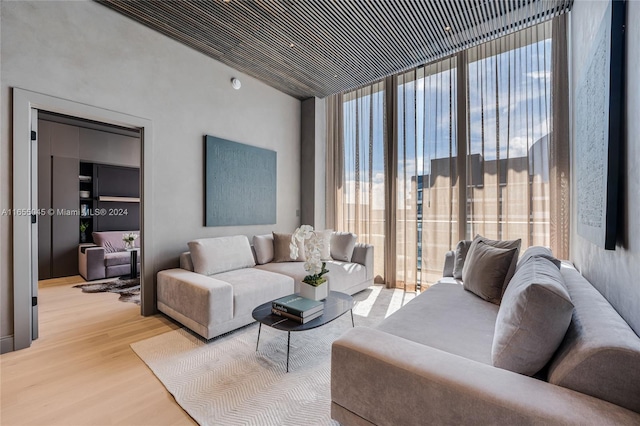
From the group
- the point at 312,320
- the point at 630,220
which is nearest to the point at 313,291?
the point at 312,320

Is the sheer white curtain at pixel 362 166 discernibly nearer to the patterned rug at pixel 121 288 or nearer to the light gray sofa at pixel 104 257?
the patterned rug at pixel 121 288

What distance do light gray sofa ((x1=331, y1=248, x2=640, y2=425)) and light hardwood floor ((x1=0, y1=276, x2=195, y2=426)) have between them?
40.8 inches

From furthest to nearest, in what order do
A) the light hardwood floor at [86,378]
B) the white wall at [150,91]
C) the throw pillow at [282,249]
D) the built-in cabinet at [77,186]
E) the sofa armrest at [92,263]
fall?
the built-in cabinet at [77,186]
the sofa armrest at [92,263]
the throw pillow at [282,249]
the white wall at [150,91]
the light hardwood floor at [86,378]

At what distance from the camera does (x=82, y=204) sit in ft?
17.2

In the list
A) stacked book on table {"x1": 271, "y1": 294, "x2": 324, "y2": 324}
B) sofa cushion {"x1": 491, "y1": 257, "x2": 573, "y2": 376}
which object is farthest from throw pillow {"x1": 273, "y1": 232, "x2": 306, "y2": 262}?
sofa cushion {"x1": 491, "y1": 257, "x2": 573, "y2": 376}

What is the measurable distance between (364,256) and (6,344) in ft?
11.8

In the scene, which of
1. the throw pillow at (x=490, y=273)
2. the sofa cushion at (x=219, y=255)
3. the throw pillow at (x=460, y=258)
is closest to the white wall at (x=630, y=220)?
the throw pillow at (x=490, y=273)

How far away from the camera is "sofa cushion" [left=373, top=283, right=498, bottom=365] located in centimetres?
146

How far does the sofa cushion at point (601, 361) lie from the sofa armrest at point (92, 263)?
18.9ft

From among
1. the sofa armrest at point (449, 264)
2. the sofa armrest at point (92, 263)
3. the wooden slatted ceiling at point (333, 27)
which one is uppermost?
the wooden slatted ceiling at point (333, 27)

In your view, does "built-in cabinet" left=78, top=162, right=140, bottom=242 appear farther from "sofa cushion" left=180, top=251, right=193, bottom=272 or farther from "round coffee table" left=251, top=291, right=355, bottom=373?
"round coffee table" left=251, top=291, right=355, bottom=373

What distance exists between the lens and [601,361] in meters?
0.87

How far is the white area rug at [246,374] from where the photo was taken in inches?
62.9

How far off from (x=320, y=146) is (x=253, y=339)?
3347 mm
